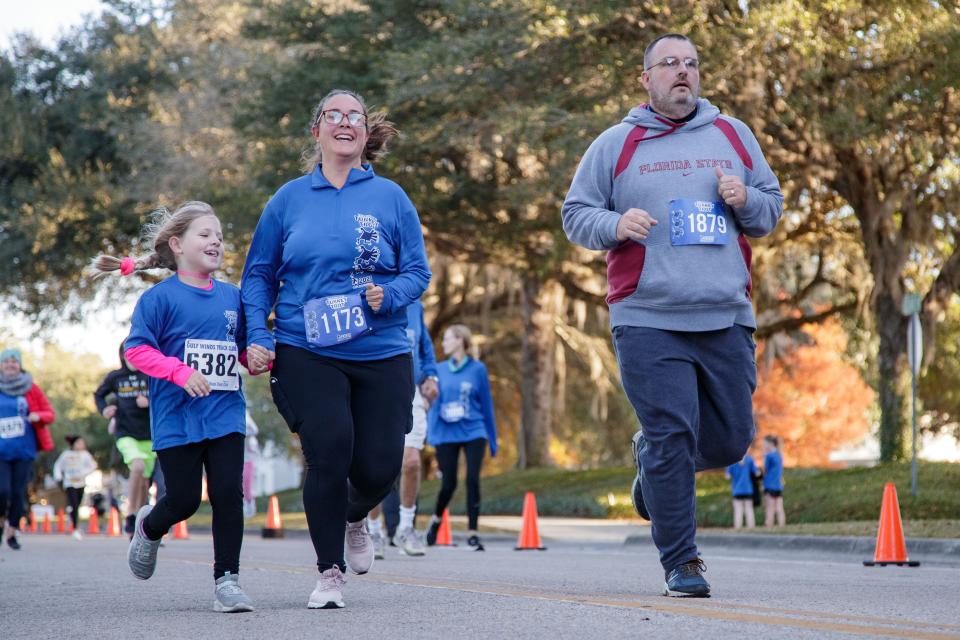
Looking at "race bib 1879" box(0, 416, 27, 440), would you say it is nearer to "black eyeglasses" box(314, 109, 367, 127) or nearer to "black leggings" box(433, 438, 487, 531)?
"black leggings" box(433, 438, 487, 531)

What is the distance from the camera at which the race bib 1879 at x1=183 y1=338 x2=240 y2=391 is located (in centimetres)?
630

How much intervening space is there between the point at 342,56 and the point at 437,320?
8830 millimetres

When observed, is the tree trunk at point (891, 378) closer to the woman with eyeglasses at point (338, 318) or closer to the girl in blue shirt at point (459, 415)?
the girl in blue shirt at point (459, 415)

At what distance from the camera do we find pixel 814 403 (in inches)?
1919

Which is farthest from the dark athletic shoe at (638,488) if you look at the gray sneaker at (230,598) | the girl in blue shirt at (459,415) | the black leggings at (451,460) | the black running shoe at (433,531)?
the black running shoe at (433,531)

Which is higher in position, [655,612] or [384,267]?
[384,267]

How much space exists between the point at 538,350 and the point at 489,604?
25.7 meters

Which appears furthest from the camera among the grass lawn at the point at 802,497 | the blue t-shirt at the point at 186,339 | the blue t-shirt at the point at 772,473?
the blue t-shirt at the point at 772,473

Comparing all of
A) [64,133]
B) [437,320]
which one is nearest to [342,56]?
[437,320]

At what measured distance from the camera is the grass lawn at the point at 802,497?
15880 mm

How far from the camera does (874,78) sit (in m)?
19.7

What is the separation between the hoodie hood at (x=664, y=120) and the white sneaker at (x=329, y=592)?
212 centimetres

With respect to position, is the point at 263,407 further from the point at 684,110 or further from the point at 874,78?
the point at 684,110

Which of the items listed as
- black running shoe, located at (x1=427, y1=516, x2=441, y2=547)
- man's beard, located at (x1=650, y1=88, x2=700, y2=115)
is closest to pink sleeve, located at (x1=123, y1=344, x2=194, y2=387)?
man's beard, located at (x1=650, y1=88, x2=700, y2=115)
